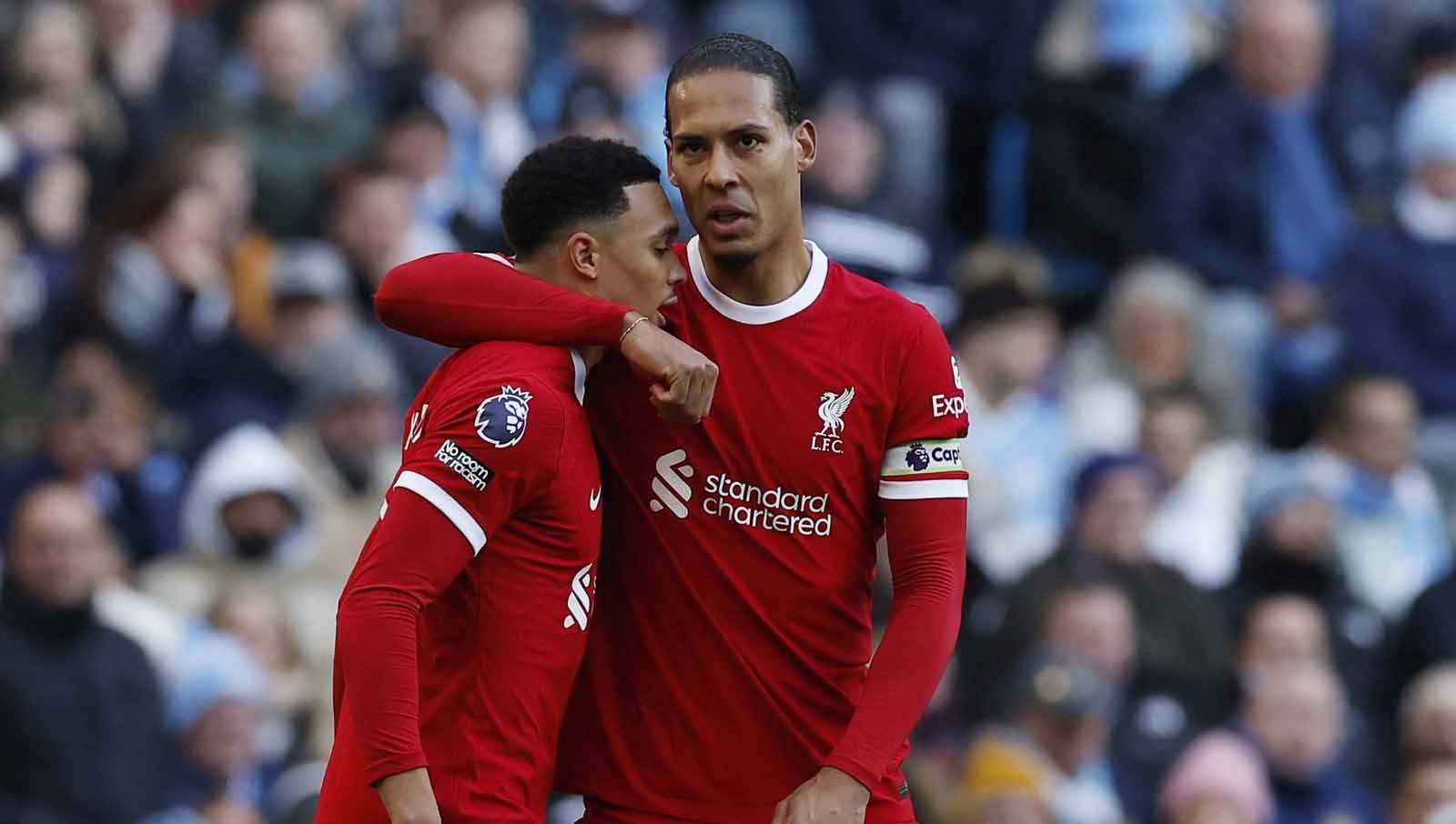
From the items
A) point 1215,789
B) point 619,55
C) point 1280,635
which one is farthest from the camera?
point 619,55

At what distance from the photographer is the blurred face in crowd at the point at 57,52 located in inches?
417

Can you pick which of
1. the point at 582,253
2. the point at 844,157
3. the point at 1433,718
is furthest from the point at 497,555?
the point at 844,157

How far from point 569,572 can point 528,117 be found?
7.17 m

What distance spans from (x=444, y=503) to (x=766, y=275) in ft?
2.99

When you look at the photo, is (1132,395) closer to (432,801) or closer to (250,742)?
(250,742)

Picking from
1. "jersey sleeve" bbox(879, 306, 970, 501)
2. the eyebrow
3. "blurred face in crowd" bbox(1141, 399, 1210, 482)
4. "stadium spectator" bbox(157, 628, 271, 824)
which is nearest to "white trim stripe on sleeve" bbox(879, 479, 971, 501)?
"jersey sleeve" bbox(879, 306, 970, 501)

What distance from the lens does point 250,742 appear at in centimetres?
852

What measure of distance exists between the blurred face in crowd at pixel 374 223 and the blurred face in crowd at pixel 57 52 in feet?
3.99

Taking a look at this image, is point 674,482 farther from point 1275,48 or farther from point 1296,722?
point 1275,48

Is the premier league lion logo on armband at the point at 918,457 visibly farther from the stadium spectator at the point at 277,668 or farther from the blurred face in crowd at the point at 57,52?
the blurred face in crowd at the point at 57,52

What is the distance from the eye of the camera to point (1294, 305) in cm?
1170

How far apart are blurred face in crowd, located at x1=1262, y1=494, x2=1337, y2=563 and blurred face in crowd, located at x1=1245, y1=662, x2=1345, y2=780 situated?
0.97 m

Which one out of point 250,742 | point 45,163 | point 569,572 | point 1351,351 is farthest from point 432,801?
point 1351,351

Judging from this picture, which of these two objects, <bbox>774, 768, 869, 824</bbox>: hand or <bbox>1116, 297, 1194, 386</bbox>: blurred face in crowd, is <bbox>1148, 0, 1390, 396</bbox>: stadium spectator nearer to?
<bbox>1116, 297, 1194, 386</bbox>: blurred face in crowd
